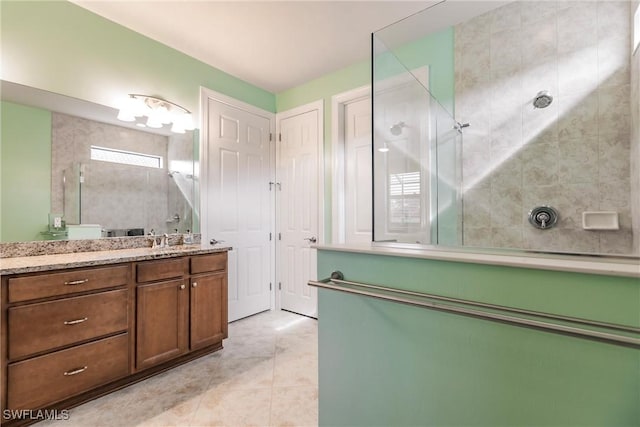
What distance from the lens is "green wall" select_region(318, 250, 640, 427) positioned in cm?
69

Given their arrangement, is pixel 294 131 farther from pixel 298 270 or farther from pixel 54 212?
pixel 54 212

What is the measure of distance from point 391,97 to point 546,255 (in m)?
1.26

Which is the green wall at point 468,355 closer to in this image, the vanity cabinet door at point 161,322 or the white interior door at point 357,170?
the vanity cabinet door at point 161,322

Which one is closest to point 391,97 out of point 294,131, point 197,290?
point 294,131

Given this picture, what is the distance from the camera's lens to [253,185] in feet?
10.5

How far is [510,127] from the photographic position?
6.07 ft

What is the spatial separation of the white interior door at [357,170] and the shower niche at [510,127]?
2.45 feet

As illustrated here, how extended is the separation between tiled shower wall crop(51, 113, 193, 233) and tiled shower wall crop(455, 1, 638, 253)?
2.45m

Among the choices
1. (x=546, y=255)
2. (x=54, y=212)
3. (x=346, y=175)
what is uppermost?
(x=346, y=175)

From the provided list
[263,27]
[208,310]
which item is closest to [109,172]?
[208,310]

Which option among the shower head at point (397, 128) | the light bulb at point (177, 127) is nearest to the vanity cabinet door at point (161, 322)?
the light bulb at point (177, 127)

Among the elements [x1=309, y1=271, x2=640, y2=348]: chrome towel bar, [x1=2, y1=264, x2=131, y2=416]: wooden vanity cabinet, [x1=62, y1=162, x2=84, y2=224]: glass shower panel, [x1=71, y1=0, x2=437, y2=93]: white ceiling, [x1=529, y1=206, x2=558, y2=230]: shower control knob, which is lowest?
[x1=2, y1=264, x2=131, y2=416]: wooden vanity cabinet

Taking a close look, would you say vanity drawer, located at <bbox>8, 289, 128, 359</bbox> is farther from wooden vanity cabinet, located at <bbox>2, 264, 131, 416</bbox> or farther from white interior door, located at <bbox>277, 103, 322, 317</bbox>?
white interior door, located at <bbox>277, 103, 322, 317</bbox>

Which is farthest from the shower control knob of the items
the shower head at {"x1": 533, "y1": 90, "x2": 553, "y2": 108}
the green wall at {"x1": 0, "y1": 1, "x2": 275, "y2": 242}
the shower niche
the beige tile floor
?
the green wall at {"x1": 0, "y1": 1, "x2": 275, "y2": 242}
